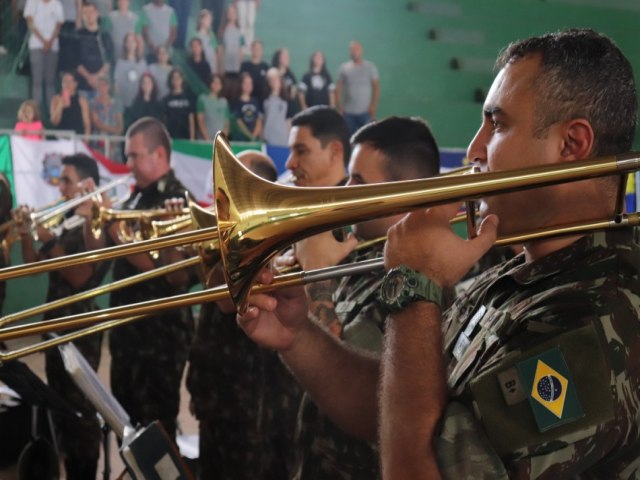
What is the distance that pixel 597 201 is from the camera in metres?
1.55

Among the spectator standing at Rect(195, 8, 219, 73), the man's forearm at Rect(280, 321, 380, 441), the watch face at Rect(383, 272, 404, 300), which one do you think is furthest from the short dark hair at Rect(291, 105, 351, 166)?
the spectator standing at Rect(195, 8, 219, 73)

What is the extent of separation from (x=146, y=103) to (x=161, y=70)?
45 cm

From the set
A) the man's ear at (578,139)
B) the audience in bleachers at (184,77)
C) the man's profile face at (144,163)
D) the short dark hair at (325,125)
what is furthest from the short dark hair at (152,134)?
the man's ear at (578,139)

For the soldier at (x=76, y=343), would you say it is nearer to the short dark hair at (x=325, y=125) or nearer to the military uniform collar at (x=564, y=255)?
the short dark hair at (x=325, y=125)

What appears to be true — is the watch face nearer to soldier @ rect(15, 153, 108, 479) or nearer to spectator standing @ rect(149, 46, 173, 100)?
soldier @ rect(15, 153, 108, 479)

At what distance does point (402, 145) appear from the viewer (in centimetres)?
280

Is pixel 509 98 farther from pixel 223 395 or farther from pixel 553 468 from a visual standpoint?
pixel 223 395

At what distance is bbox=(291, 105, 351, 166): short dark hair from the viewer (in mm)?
3887

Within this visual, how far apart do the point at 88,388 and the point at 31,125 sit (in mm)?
6553

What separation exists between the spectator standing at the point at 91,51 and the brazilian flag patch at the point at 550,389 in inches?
332

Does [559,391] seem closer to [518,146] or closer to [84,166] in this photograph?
[518,146]

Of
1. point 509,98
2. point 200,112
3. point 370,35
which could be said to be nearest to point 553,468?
point 509,98

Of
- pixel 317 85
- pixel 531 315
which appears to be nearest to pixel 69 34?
pixel 317 85

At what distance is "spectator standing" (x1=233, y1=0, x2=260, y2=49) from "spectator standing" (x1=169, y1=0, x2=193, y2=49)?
0.62m
